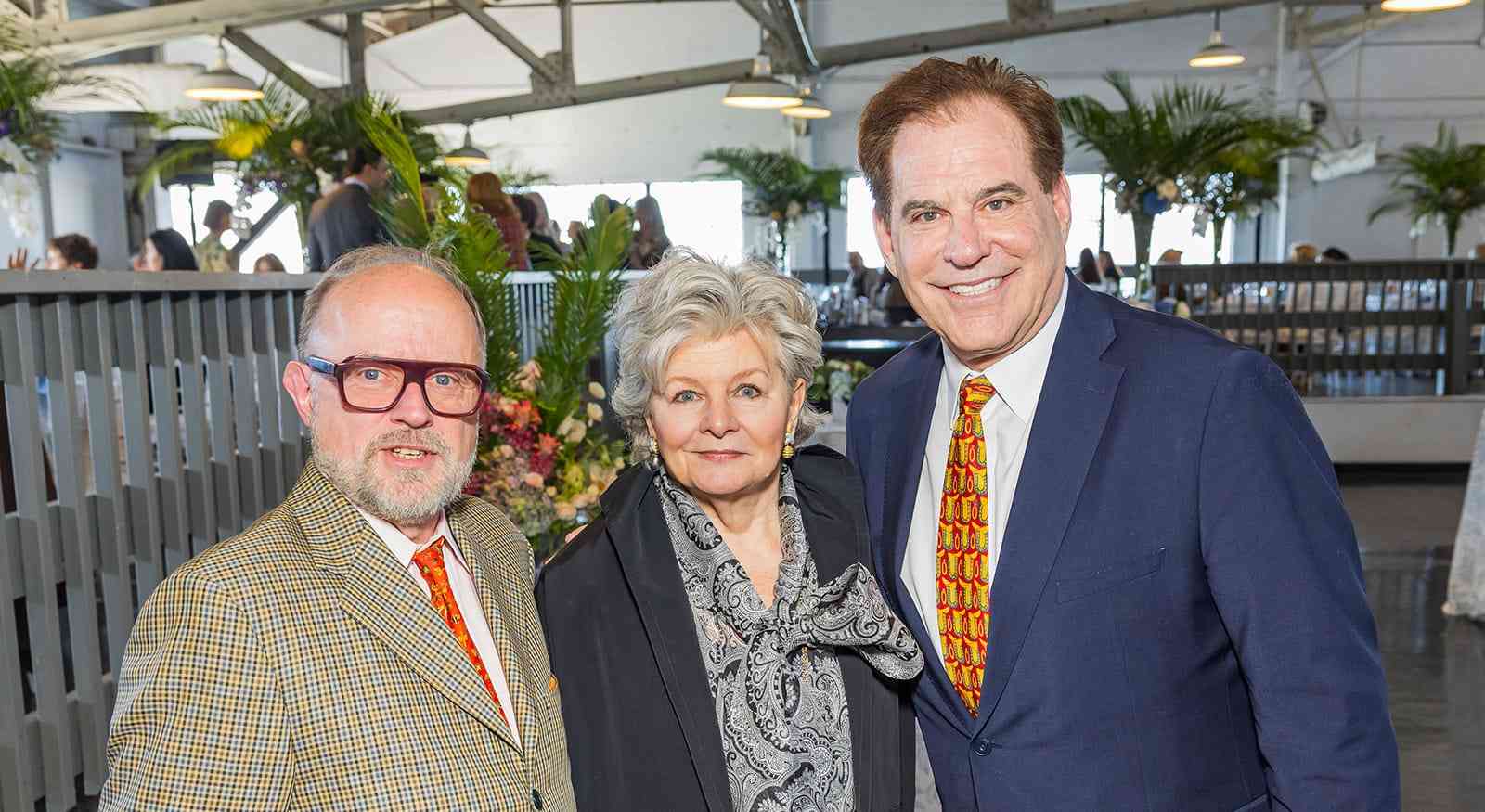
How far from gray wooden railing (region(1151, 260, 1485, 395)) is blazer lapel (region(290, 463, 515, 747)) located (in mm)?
8195

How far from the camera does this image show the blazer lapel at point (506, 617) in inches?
62.5

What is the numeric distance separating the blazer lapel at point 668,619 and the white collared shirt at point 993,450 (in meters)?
0.34

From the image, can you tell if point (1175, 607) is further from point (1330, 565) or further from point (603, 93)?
point (603, 93)

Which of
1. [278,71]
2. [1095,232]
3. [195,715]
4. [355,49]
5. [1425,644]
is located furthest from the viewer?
[1095,232]

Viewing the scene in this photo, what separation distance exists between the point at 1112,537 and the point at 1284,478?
0.22m

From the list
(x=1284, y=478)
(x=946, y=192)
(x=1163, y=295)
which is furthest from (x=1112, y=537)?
(x=1163, y=295)

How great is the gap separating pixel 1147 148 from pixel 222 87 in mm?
6109

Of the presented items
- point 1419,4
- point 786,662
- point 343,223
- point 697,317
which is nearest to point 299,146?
point 343,223

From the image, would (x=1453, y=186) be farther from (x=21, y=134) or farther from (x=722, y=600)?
(x=722, y=600)

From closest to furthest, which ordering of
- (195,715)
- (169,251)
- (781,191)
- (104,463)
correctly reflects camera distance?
1. (195,715)
2. (104,463)
3. (169,251)
4. (781,191)

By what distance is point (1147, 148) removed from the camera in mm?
6289

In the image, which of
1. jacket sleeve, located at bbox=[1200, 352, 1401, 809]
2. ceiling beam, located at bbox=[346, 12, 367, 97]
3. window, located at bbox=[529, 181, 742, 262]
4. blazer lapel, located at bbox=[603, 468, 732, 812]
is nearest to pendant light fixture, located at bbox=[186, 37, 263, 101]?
ceiling beam, located at bbox=[346, 12, 367, 97]

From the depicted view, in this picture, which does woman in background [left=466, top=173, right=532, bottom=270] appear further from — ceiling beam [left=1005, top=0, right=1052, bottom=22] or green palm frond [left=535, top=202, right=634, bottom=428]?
ceiling beam [left=1005, top=0, right=1052, bottom=22]

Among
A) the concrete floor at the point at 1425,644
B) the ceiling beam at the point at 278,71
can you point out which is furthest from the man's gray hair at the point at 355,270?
the ceiling beam at the point at 278,71
